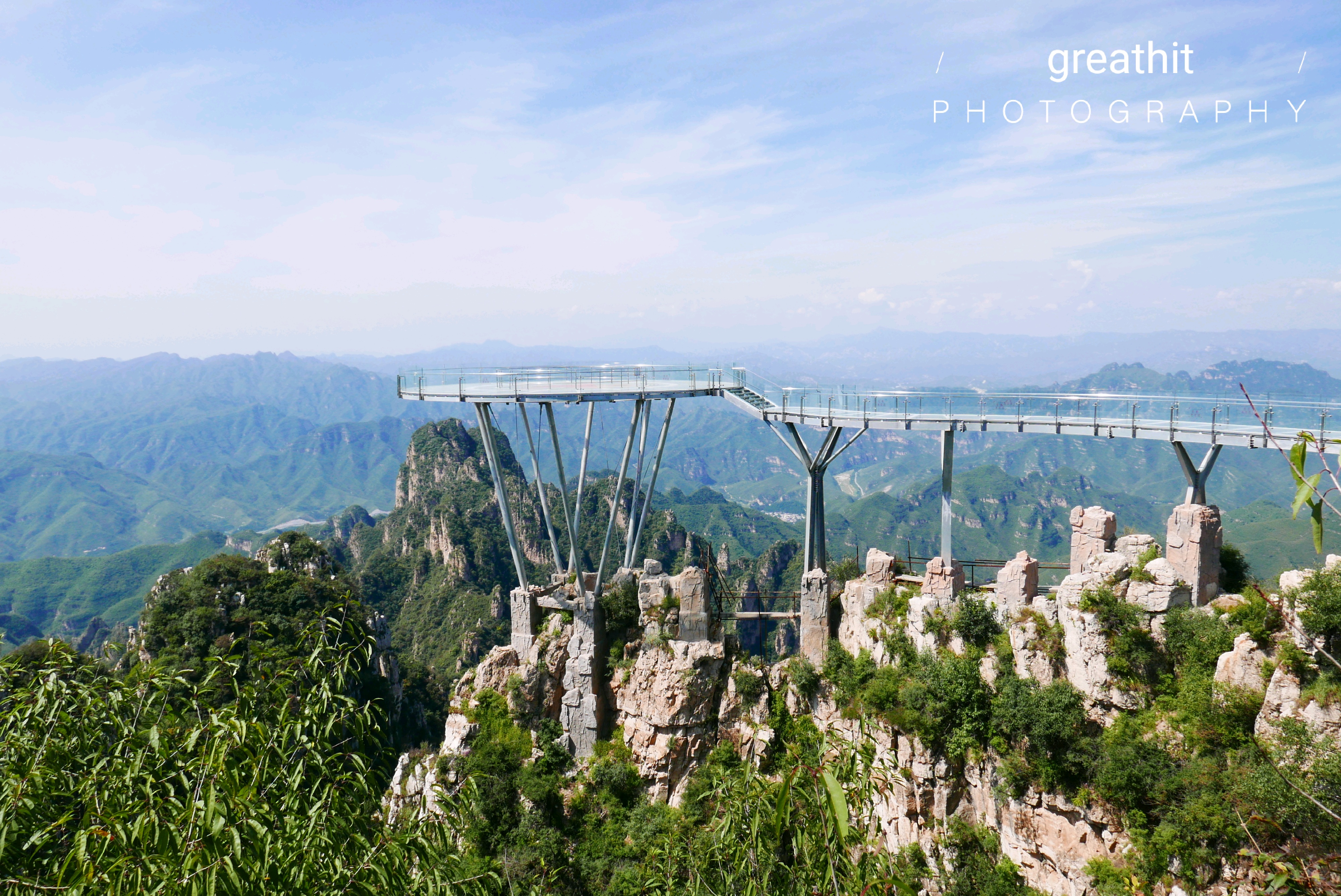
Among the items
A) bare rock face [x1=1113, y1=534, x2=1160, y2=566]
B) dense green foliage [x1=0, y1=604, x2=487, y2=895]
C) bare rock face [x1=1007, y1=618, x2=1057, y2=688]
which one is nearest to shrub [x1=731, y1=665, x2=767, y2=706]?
bare rock face [x1=1007, y1=618, x2=1057, y2=688]

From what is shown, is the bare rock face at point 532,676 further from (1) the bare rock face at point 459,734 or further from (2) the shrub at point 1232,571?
(2) the shrub at point 1232,571

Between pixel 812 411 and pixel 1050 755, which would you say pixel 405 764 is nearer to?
pixel 812 411

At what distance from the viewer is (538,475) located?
1038 inches

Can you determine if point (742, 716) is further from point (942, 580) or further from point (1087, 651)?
point (1087, 651)

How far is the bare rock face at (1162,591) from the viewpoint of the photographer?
731 inches

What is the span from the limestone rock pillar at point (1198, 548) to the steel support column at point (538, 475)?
1687 cm

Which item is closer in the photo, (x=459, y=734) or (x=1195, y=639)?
(x=1195, y=639)

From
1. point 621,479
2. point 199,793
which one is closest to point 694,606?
point 621,479

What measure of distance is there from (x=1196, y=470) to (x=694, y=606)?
48.5ft

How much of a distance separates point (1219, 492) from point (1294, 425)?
21543 cm

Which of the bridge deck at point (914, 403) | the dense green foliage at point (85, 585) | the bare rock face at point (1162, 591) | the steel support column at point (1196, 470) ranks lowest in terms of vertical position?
the dense green foliage at point (85, 585)

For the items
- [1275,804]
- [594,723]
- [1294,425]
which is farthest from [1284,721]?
[594,723]

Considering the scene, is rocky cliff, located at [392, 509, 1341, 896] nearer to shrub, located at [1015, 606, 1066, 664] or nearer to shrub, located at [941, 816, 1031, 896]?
shrub, located at [1015, 606, 1066, 664]

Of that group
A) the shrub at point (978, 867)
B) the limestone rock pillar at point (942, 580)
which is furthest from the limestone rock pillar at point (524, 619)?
the shrub at point (978, 867)
